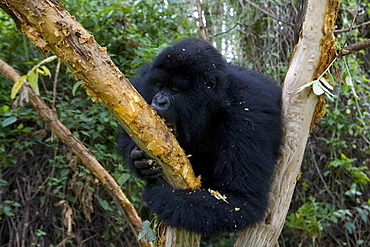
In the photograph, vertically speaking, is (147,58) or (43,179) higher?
(147,58)

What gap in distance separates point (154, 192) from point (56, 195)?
77.4 inches

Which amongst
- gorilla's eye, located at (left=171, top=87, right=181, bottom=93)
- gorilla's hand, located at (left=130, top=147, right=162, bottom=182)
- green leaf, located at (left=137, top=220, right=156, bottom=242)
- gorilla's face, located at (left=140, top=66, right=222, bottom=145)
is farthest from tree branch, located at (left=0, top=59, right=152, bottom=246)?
gorilla's eye, located at (left=171, top=87, right=181, bottom=93)

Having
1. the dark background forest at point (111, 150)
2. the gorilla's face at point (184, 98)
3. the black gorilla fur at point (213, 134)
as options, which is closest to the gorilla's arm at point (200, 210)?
the black gorilla fur at point (213, 134)

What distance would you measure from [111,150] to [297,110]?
2375 millimetres

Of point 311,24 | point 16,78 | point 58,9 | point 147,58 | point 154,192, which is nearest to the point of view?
point 58,9

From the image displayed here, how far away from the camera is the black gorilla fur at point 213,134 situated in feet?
7.48

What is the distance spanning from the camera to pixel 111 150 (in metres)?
4.17

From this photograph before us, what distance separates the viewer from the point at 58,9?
1699mm

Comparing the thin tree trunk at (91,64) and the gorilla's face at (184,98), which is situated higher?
the thin tree trunk at (91,64)

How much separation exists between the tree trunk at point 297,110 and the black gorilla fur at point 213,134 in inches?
2.9

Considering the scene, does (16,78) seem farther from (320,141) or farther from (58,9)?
(320,141)

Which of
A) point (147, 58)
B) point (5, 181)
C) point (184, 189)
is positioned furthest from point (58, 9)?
point (5, 181)

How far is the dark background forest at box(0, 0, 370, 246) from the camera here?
3930mm

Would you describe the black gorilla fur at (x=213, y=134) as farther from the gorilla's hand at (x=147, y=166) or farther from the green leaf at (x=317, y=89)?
the green leaf at (x=317, y=89)
